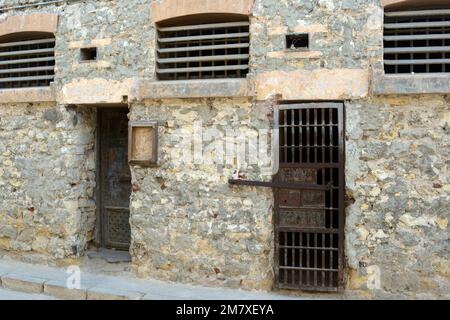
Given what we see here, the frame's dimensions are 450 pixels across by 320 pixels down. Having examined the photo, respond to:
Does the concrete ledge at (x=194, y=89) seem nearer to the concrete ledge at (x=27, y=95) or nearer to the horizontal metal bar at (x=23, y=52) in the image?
the concrete ledge at (x=27, y=95)

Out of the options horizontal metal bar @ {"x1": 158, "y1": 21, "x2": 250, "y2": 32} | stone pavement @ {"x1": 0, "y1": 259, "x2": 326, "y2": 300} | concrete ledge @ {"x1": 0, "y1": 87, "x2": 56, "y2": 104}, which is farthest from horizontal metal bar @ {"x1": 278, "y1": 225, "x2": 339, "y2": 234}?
concrete ledge @ {"x1": 0, "y1": 87, "x2": 56, "y2": 104}

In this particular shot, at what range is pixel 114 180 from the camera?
Answer: 20.2ft

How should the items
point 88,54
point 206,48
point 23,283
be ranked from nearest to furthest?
point 206,48 < point 23,283 < point 88,54

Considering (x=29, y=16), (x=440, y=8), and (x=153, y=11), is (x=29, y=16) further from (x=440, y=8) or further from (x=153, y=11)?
(x=440, y=8)

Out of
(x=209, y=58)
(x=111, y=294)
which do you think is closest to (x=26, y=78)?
(x=209, y=58)

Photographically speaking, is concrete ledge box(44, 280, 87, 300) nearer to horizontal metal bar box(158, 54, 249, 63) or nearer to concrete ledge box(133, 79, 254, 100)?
concrete ledge box(133, 79, 254, 100)

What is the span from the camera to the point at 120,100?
5.31 meters

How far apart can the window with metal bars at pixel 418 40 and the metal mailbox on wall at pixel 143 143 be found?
111 inches

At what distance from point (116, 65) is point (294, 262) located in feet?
10.8

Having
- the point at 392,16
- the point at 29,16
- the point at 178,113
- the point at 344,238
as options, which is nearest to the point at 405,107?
the point at 392,16

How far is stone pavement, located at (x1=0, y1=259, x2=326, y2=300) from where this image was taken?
473 cm

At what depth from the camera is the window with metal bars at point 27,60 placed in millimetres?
5816

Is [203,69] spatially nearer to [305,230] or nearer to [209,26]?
[209,26]

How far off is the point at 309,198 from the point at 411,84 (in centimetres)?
163
